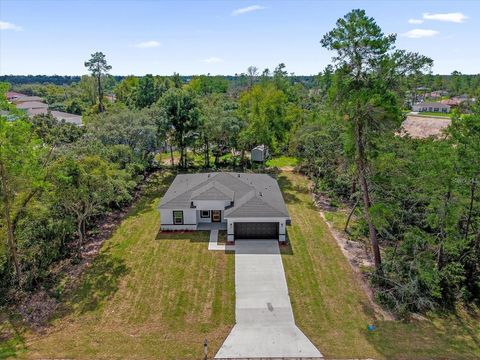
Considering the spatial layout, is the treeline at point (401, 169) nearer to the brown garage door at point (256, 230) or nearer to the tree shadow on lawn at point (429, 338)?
the tree shadow on lawn at point (429, 338)

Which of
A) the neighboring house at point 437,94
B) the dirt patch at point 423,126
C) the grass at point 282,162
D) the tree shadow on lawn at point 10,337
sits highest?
the neighboring house at point 437,94

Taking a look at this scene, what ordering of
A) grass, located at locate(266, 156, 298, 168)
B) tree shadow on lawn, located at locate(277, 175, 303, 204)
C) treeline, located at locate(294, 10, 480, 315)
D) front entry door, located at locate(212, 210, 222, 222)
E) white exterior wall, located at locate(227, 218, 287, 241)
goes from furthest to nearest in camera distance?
grass, located at locate(266, 156, 298, 168), tree shadow on lawn, located at locate(277, 175, 303, 204), front entry door, located at locate(212, 210, 222, 222), white exterior wall, located at locate(227, 218, 287, 241), treeline, located at locate(294, 10, 480, 315)

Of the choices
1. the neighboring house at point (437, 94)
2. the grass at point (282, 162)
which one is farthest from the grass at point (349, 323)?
the neighboring house at point (437, 94)

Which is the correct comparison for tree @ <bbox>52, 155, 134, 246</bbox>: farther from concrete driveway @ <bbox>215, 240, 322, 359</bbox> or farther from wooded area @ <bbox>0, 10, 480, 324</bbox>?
concrete driveway @ <bbox>215, 240, 322, 359</bbox>

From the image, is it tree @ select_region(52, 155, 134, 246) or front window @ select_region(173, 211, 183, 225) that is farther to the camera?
front window @ select_region(173, 211, 183, 225)

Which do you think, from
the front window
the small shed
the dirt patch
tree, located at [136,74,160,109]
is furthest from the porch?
the dirt patch

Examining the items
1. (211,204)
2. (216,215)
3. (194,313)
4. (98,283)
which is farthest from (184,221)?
(194,313)
